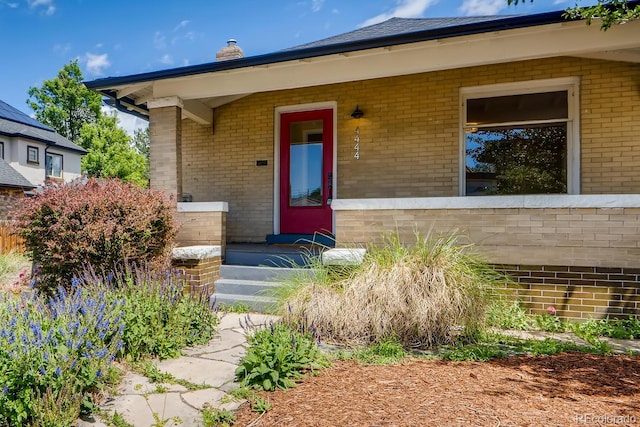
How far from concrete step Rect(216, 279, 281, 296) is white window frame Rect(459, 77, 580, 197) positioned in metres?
3.38

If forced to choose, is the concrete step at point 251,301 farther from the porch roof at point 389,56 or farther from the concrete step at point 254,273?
the porch roof at point 389,56

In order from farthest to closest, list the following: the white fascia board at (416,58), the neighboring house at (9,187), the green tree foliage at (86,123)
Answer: the green tree foliage at (86,123), the neighboring house at (9,187), the white fascia board at (416,58)

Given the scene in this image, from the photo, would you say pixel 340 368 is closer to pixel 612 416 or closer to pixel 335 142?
pixel 612 416

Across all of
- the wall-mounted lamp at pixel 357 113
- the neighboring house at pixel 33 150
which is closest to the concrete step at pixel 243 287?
the wall-mounted lamp at pixel 357 113

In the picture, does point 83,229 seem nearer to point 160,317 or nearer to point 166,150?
point 160,317

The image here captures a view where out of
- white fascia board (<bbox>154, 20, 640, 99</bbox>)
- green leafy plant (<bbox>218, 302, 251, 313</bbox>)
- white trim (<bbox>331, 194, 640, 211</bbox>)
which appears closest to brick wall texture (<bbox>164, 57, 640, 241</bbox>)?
white trim (<bbox>331, 194, 640, 211</bbox>)

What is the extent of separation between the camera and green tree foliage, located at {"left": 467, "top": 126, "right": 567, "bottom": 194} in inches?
234

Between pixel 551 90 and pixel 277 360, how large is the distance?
5701 mm

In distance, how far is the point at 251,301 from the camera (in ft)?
16.4

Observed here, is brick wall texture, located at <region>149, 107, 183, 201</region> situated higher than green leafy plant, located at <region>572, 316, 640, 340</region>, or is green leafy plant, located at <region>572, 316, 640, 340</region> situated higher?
brick wall texture, located at <region>149, 107, 183, 201</region>

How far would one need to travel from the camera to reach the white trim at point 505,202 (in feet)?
13.8

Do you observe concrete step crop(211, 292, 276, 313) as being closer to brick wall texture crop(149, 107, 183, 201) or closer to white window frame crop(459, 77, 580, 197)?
brick wall texture crop(149, 107, 183, 201)

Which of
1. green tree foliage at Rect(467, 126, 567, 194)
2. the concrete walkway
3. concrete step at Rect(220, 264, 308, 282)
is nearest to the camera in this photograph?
the concrete walkway

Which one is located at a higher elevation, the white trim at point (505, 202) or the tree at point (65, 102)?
the tree at point (65, 102)
